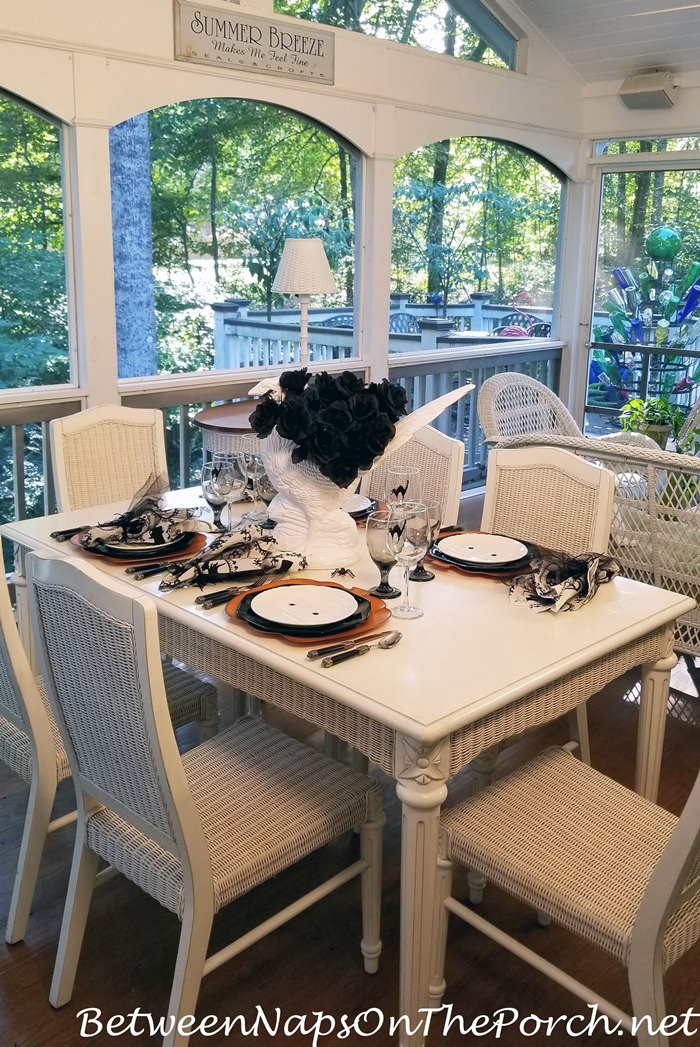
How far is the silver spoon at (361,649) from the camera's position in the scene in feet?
6.11

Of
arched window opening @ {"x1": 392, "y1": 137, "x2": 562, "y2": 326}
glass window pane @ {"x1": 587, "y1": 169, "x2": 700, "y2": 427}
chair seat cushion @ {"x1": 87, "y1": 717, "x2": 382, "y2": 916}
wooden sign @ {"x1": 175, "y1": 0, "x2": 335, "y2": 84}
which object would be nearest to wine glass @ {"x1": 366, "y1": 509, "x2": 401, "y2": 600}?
chair seat cushion @ {"x1": 87, "y1": 717, "x2": 382, "y2": 916}

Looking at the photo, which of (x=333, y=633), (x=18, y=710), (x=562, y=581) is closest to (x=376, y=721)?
(x=333, y=633)

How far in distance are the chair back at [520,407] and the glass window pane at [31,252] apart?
6.33ft

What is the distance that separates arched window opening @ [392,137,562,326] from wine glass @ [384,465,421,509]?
10.7 ft

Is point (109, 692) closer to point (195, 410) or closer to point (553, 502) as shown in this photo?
point (553, 502)

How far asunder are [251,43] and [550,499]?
2933 mm

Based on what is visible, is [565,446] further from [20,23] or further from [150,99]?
[20,23]

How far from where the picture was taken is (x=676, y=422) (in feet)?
16.0

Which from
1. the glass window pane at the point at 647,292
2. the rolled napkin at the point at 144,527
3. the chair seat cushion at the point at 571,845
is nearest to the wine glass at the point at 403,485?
the rolled napkin at the point at 144,527

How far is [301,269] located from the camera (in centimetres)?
442

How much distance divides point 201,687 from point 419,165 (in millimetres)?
3965

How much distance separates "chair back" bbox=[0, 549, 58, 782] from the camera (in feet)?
6.74

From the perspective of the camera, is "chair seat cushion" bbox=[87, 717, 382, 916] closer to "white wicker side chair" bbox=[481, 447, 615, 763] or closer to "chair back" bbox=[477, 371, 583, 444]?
"white wicker side chair" bbox=[481, 447, 615, 763]

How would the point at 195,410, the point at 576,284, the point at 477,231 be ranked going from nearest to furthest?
the point at 195,410 → the point at 477,231 → the point at 576,284
